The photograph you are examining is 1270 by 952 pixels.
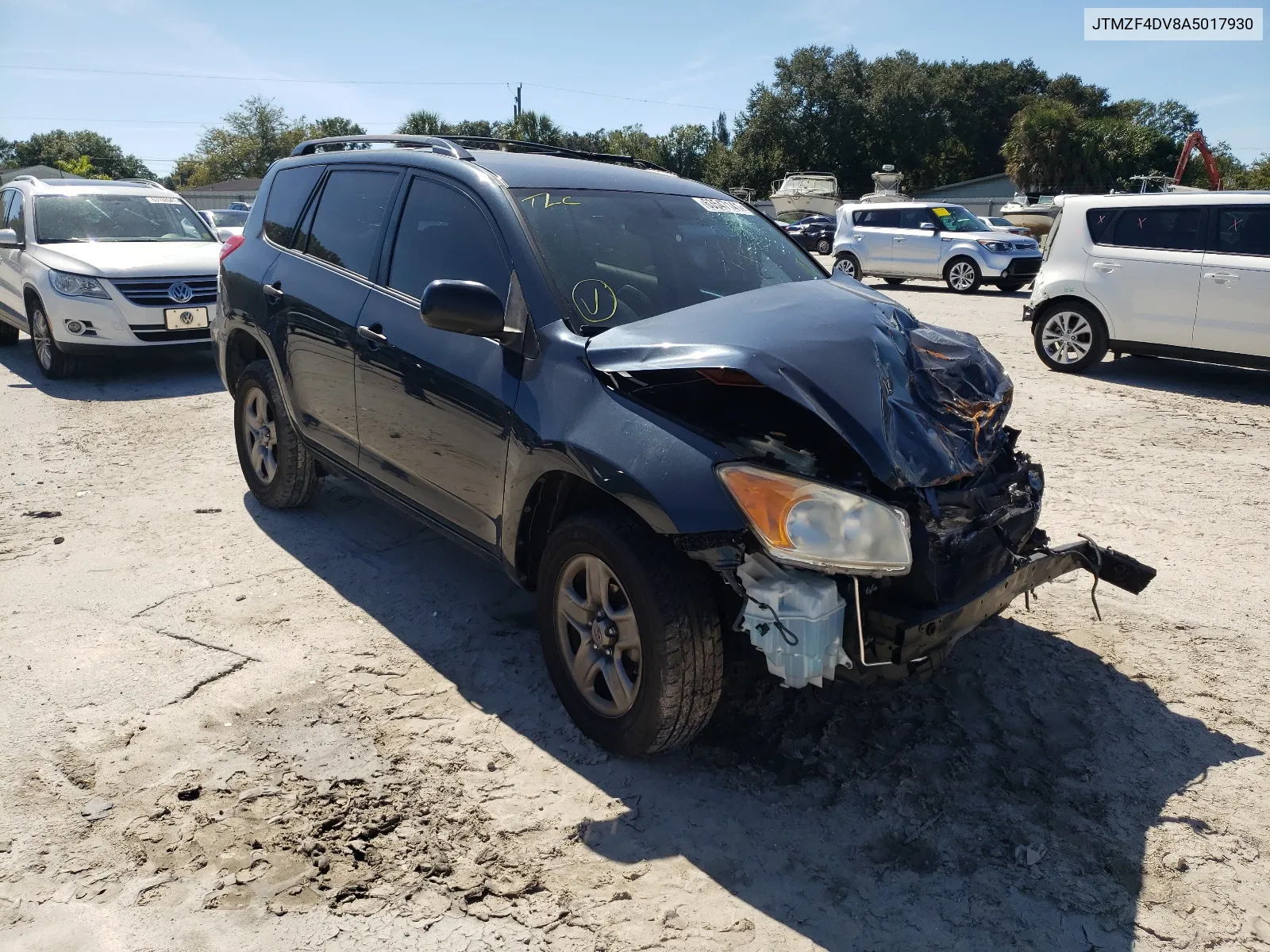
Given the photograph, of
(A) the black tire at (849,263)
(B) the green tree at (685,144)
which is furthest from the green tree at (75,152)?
(A) the black tire at (849,263)

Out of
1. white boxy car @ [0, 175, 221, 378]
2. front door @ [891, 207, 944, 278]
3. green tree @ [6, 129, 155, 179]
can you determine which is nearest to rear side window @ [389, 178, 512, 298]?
white boxy car @ [0, 175, 221, 378]

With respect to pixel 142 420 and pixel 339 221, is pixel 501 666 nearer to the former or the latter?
pixel 339 221

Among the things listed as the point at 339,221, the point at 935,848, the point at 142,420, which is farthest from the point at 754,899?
the point at 142,420

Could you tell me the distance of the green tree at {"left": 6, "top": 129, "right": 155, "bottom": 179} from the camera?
8681 cm

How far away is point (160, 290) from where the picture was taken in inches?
348

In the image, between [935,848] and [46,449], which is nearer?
[935,848]

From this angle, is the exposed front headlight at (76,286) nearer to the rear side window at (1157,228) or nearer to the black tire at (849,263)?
the rear side window at (1157,228)

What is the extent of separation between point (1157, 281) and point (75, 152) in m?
102

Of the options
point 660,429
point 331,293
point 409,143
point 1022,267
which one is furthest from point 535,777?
point 1022,267

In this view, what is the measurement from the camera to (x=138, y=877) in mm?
2547

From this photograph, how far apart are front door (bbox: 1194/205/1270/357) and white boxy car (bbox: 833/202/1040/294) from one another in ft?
30.3

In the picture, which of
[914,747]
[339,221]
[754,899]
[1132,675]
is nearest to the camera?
[754,899]

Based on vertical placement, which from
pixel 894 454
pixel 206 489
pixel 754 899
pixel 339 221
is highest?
pixel 339 221

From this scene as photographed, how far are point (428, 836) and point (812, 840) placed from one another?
1152 mm
